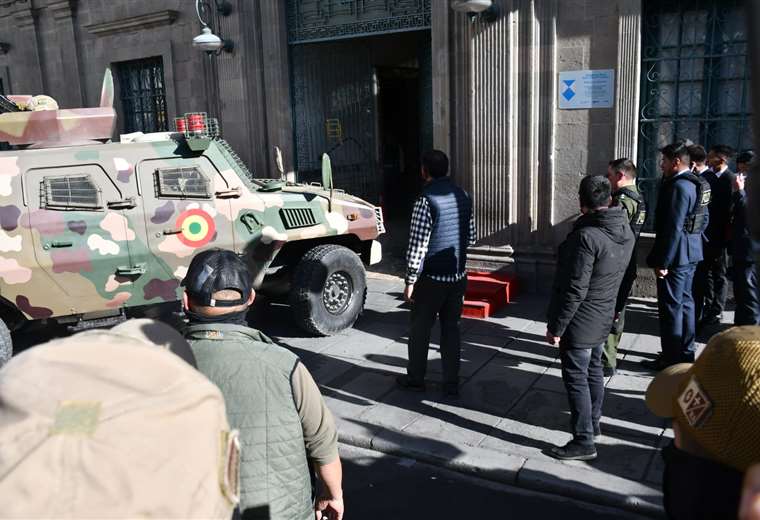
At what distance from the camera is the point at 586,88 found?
25.3 feet

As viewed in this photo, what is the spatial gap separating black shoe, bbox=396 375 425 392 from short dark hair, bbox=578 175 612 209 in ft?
6.86

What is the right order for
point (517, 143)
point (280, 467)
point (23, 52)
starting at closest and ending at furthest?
point (280, 467) → point (517, 143) → point (23, 52)

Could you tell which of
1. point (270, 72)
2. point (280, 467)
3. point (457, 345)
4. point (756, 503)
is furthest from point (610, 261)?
point (270, 72)

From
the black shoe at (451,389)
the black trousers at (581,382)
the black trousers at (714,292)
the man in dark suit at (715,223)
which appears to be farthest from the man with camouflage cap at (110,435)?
the black trousers at (714,292)

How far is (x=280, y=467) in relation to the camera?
2248 mm

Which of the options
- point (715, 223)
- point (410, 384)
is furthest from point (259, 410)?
point (715, 223)

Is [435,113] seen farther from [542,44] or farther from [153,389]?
[153,389]

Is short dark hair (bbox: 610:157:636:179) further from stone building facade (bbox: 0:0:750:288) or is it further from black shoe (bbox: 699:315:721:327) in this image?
stone building facade (bbox: 0:0:750:288)

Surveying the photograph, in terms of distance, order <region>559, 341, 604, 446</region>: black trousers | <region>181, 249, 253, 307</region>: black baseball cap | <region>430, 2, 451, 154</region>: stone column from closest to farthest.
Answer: <region>181, 249, 253, 307</region>: black baseball cap, <region>559, 341, 604, 446</region>: black trousers, <region>430, 2, 451, 154</region>: stone column

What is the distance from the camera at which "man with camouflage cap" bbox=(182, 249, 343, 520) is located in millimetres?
2178

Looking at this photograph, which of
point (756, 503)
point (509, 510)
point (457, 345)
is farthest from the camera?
point (457, 345)

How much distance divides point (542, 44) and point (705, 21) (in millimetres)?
1712

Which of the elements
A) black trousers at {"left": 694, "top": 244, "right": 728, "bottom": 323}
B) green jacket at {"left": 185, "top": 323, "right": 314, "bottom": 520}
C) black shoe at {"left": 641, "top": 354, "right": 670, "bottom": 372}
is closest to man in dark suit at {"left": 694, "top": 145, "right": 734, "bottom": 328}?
black trousers at {"left": 694, "top": 244, "right": 728, "bottom": 323}

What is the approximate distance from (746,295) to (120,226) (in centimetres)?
532
